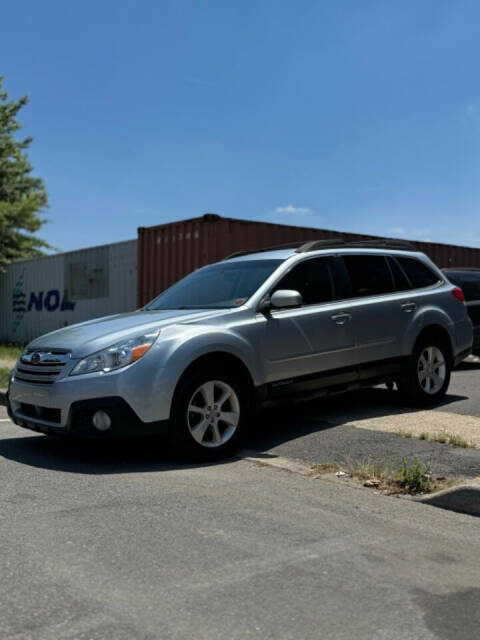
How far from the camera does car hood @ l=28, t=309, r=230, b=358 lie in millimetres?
5773

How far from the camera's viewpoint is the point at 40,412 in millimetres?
5902

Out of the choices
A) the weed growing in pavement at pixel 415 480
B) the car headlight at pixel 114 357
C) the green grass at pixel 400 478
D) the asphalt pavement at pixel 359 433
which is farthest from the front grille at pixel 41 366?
the weed growing in pavement at pixel 415 480

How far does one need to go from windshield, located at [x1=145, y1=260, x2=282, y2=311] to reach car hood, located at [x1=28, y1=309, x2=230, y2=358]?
28 cm

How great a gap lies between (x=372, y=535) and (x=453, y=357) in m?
4.58

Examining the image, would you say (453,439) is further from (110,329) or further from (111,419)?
(110,329)

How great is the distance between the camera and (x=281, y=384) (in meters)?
6.52

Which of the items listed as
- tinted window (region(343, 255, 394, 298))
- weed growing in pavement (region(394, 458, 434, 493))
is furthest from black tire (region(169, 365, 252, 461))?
tinted window (region(343, 255, 394, 298))

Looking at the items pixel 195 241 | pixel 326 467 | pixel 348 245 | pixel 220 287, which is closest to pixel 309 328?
pixel 220 287

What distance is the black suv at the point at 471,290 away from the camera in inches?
490

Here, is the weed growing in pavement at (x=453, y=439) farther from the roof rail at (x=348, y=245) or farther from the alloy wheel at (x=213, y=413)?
the roof rail at (x=348, y=245)

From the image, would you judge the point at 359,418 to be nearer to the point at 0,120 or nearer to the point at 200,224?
the point at 200,224

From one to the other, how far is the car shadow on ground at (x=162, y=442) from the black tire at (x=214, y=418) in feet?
0.39

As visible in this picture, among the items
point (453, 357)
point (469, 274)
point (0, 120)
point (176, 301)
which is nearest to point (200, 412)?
point (176, 301)

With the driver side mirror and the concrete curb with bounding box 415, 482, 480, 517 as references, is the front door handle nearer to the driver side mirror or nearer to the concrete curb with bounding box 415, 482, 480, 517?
the driver side mirror
